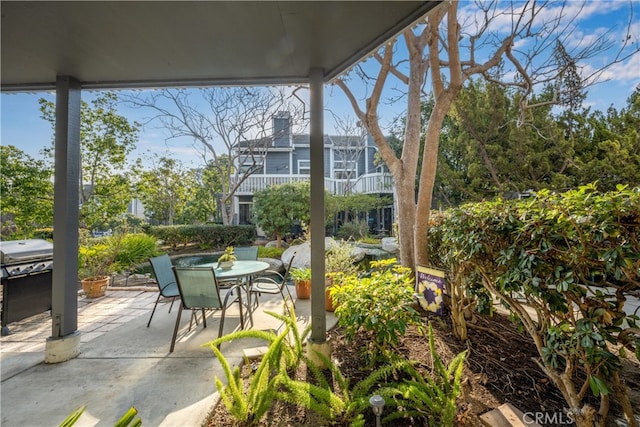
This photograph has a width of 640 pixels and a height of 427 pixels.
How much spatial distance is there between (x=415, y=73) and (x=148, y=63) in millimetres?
3562

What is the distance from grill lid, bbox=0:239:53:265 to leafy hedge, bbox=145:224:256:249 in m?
7.06

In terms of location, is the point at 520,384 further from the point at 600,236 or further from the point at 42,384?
the point at 42,384

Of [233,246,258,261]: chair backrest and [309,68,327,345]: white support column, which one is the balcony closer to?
[233,246,258,261]: chair backrest

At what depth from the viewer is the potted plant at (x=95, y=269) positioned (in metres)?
4.52

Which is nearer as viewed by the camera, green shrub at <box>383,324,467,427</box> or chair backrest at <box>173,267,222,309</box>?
green shrub at <box>383,324,467,427</box>

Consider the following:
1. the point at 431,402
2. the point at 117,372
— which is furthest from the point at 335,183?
the point at 431,402

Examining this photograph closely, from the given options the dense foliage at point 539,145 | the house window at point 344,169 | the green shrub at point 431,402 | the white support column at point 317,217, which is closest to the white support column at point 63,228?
the white support column at point 317,217

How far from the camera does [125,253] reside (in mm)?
6281

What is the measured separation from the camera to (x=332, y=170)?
16.0 metres

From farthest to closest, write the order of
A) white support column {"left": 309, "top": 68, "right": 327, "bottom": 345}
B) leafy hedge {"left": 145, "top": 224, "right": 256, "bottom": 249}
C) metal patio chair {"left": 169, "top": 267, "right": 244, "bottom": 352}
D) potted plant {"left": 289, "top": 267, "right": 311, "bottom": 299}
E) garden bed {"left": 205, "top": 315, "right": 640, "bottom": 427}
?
leafy hedge {"left": 145, "top": 224, "right": 256, "bottom": 249} < potted plant {"left": 289, "top": 267, "right": 311, "bottom": 299} < metal patio chair {"left": 169, "top": 267, "right": 244, "bottom": 352} < white support column {"left": 309, "top": 68, "right": 327, "bottom": 345} < garden bed {"left": 205, "top": 315, "right": 640, "bottom": 427}

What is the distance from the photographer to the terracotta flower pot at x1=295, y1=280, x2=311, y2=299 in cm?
428

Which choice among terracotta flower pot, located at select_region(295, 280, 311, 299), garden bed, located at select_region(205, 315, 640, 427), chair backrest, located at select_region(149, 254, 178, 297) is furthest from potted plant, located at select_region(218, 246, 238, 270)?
garden bed, located at select_region(205, 315, 640, 427)

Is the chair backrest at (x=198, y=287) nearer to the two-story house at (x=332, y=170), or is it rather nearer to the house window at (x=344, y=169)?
the two-story house at (x=332, y=170)

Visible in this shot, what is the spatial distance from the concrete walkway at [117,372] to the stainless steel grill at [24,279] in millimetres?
255
